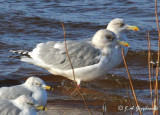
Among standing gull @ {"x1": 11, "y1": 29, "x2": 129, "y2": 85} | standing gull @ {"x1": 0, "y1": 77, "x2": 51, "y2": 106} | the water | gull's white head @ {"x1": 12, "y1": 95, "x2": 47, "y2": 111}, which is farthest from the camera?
the water

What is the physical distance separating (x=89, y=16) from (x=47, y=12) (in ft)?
4.46

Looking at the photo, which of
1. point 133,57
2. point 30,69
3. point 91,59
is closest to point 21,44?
point 30,69

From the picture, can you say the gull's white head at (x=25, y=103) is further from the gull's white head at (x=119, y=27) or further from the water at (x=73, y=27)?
the gull's white head at (x=119, y=27)

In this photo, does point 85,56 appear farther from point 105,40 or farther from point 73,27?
point 73,27

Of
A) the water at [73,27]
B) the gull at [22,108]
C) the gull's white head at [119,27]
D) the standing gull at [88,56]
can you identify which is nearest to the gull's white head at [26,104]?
the gull at [22,108]

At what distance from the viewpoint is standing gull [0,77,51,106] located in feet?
17.6

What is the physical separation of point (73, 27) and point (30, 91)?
6.38 meters

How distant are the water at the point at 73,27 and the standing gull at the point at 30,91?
3.79 feet

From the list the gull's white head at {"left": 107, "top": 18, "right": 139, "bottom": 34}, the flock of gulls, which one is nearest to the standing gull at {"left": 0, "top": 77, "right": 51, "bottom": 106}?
the flock of gulls

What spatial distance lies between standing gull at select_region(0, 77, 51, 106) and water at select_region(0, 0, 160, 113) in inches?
45.4

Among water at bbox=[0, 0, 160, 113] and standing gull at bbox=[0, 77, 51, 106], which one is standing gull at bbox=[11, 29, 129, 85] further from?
standing gull at bbox=[0, 77, 51, 106]

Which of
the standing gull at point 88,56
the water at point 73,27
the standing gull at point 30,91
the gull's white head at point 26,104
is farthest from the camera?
the water at point 73,27

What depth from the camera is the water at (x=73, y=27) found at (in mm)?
7898

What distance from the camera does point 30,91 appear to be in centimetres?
554
